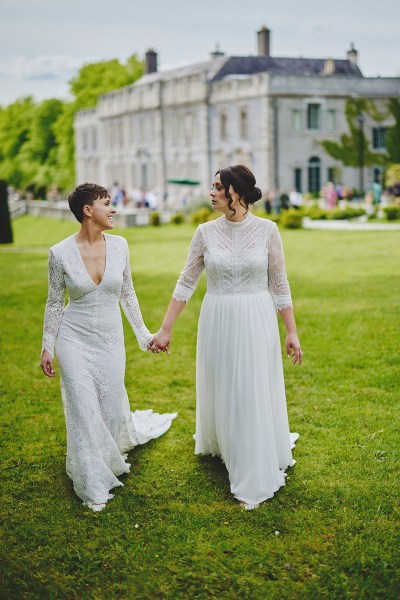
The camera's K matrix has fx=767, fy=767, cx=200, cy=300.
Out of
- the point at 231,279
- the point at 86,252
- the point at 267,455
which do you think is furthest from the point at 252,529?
the point at 86,252

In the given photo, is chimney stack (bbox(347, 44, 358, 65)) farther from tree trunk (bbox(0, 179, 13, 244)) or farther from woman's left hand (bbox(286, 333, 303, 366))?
woman's left hand (bbox(286, 333, 303, 366))

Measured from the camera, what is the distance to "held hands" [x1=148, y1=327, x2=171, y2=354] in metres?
5.13

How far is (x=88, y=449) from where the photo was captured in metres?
4.83

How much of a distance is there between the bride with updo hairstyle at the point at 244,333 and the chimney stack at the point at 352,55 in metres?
53.9

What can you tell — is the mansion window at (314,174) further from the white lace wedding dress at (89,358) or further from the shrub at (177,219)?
the white lace wedding dress at (89,358)

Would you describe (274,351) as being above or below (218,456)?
above

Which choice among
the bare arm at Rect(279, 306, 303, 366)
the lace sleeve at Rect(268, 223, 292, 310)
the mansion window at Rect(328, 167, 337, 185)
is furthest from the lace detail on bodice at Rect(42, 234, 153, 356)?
the mansion window at Rect(328, 167, 337, 185)

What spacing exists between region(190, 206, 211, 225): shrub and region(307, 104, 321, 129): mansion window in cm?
1673

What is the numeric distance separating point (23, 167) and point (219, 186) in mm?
81300

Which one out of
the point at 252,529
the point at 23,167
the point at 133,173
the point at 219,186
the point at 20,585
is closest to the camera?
the point at 20,585

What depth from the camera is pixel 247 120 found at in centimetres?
4691

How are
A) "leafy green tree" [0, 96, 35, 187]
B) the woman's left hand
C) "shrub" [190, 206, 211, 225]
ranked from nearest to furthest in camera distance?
the woman's left hand, "shrub" [190, 206, 211, 225], "leafy green tree" [0, 96, 35, 187]

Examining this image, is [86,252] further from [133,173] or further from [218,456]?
[133,173]

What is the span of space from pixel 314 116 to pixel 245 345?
4403 cm
